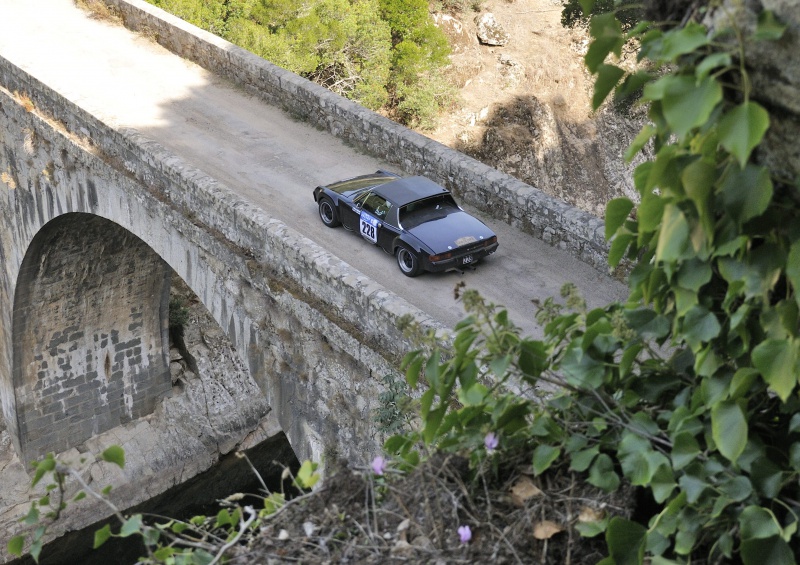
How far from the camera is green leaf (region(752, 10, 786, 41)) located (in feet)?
8.89

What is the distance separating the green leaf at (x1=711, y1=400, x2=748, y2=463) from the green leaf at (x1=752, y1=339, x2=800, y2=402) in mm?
193

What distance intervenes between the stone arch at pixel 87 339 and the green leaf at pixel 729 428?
611 inches

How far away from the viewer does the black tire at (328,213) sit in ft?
35.8

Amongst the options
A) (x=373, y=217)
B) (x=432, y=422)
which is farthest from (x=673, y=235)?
(x=373, y=217)

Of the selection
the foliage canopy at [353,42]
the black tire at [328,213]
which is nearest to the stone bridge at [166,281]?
the black tire at [328,213]

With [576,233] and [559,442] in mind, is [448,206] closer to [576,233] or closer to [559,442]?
[576,233]

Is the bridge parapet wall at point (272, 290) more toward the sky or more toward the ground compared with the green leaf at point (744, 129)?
more toward the ground

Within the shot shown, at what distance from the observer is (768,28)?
2.72 metres

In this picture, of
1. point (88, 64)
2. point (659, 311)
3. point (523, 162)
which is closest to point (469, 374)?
point (659, 311)

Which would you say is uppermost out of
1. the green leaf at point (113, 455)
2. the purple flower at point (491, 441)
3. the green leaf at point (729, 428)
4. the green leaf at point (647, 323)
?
the green leaf at point (647, 323)

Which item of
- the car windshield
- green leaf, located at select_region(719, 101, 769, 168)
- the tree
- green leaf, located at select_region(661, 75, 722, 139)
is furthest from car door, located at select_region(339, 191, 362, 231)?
green leaf, located at select_region(719, 101, 769, 168)

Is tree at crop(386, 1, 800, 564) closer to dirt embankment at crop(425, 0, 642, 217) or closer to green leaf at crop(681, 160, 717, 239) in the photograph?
green leaf at crop(681, 160, 717, 239)

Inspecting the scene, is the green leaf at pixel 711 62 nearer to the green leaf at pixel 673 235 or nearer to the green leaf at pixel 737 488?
the green leaf at pixel 673 235

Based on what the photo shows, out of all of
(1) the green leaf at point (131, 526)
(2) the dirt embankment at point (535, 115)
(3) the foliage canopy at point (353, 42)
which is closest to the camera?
(1) the green leaf at point (131, 526)
